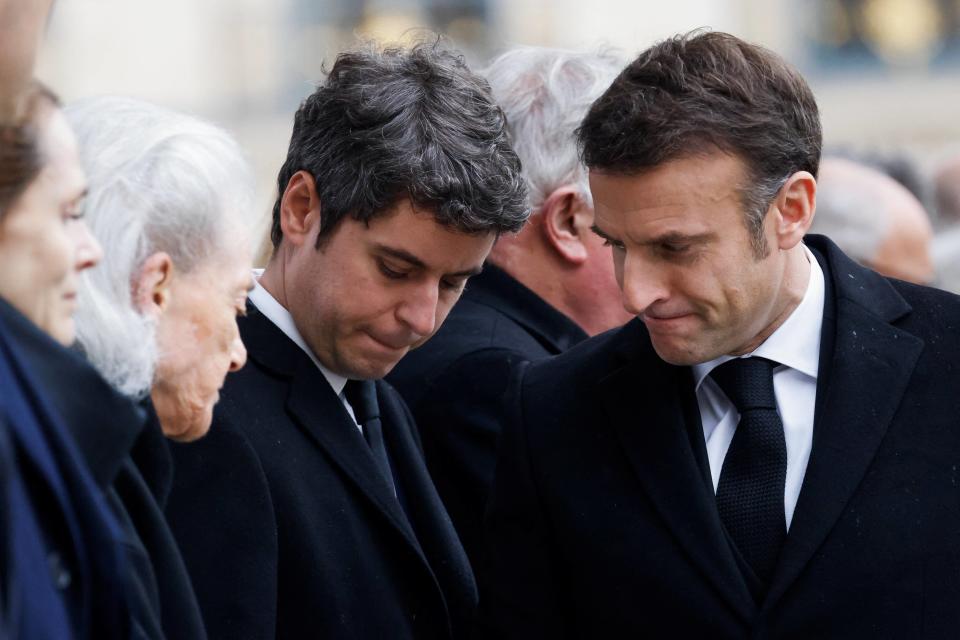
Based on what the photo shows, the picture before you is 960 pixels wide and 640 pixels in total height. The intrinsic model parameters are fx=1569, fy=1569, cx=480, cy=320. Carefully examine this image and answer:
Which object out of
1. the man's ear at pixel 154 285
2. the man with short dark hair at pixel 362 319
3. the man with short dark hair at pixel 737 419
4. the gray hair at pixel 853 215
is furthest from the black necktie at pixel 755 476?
the gray hair at pixel 853 215

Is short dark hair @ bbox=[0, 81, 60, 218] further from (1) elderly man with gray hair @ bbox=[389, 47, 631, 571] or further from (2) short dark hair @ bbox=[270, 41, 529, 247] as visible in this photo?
(1) elderly man with gray hair @ bbox=[389, 47, 631, 571]

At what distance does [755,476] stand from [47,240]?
1.36 m

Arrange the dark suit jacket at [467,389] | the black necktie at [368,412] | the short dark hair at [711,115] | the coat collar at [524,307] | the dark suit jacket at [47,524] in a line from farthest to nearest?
the coat collar at [524,307] < the dark suit jacket at [467,389] < the black necktie at [368,412] < the short dark hair at [711,115] < the dark suit jacket at [47,524]

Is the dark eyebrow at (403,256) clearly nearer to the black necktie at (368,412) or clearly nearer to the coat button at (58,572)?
the black necktie at (368,412)

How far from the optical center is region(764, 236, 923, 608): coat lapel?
8.72 ft

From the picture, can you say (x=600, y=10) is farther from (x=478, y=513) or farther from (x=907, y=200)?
(x=478, y=513)

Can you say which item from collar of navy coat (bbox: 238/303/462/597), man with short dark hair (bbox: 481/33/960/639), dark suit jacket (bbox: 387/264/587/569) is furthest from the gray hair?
collar of navy coat (bbox: 238/303/462/597)

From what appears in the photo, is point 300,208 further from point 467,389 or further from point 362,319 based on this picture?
point 467,389

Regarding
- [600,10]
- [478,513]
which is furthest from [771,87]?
[600,10]

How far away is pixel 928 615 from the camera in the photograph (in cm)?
262

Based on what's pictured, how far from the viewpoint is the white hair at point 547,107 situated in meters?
3.78

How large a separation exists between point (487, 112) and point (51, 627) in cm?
164

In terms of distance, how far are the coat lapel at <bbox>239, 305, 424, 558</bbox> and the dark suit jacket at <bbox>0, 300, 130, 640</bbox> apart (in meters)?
1.00

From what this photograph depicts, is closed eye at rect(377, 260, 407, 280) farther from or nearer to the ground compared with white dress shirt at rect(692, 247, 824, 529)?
farther from the ground
